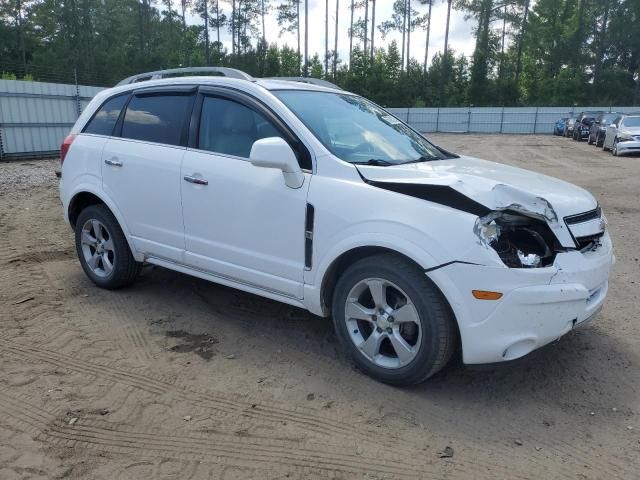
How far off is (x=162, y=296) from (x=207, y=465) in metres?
2.60

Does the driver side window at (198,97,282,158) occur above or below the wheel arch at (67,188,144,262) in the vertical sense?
above

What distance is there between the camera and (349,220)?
11.2ft

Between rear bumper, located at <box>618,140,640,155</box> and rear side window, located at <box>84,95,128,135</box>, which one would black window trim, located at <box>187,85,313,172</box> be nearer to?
rear side window, located at <box>84,95,128,135</box>

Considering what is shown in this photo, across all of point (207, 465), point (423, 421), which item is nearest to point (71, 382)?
point (207, 465)

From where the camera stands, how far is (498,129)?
43.5 meters

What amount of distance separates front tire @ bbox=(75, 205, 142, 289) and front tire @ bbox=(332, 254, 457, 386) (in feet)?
7.69

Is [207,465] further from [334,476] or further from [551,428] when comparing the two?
[551,428]

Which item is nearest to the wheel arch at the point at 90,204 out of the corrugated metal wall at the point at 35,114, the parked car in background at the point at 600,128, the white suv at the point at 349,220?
the white suv at the point at 349,220

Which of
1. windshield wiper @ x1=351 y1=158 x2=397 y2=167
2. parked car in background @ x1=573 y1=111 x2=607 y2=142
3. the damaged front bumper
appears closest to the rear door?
windshield wiper @ x1=351 y1=158 x2=397 y2=167

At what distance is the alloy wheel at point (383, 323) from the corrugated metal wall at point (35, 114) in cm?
1609

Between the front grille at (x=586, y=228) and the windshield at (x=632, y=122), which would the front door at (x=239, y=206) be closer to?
the front grille at (x=586, y=228)

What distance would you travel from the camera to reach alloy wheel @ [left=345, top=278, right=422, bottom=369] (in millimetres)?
3299

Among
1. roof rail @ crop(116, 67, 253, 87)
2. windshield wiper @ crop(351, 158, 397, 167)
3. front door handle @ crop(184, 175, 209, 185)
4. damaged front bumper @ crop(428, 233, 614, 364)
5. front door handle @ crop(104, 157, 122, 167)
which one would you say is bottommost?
damaged front bumper @ crop(428, 233, 614, 364)

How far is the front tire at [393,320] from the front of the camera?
314 cm
